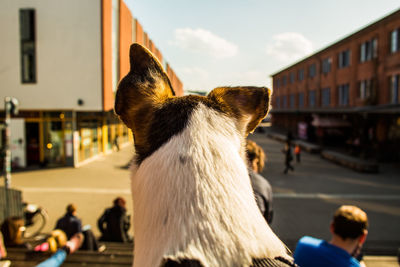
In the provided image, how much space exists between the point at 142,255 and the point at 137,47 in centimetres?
78

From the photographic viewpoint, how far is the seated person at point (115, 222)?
5680 millimetres

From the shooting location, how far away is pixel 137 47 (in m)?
1.12

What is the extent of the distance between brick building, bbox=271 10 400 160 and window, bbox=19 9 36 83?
57.5ft

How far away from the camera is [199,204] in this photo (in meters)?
0.87

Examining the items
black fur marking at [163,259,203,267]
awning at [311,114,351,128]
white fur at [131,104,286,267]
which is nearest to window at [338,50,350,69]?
awning at [311,114,351,128]

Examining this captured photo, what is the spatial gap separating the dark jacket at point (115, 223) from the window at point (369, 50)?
81.6 feet

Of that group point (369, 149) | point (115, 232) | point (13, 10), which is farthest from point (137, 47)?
point (369, 149)

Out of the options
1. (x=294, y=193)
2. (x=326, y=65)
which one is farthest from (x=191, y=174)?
(x=326, y=65)

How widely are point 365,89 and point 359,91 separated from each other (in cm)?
125

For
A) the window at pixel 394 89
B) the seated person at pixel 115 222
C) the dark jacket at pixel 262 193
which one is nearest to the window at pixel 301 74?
the window at pixel 394 89

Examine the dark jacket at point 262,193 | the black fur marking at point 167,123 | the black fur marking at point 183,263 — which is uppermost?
the black fur marking at point 167,123

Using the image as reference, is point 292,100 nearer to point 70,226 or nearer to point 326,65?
point 326,65

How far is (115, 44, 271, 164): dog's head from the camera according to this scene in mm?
1104

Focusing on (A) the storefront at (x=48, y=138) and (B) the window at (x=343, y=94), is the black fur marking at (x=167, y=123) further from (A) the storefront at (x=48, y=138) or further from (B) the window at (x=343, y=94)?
(B) the window at (x=343, y=94)
